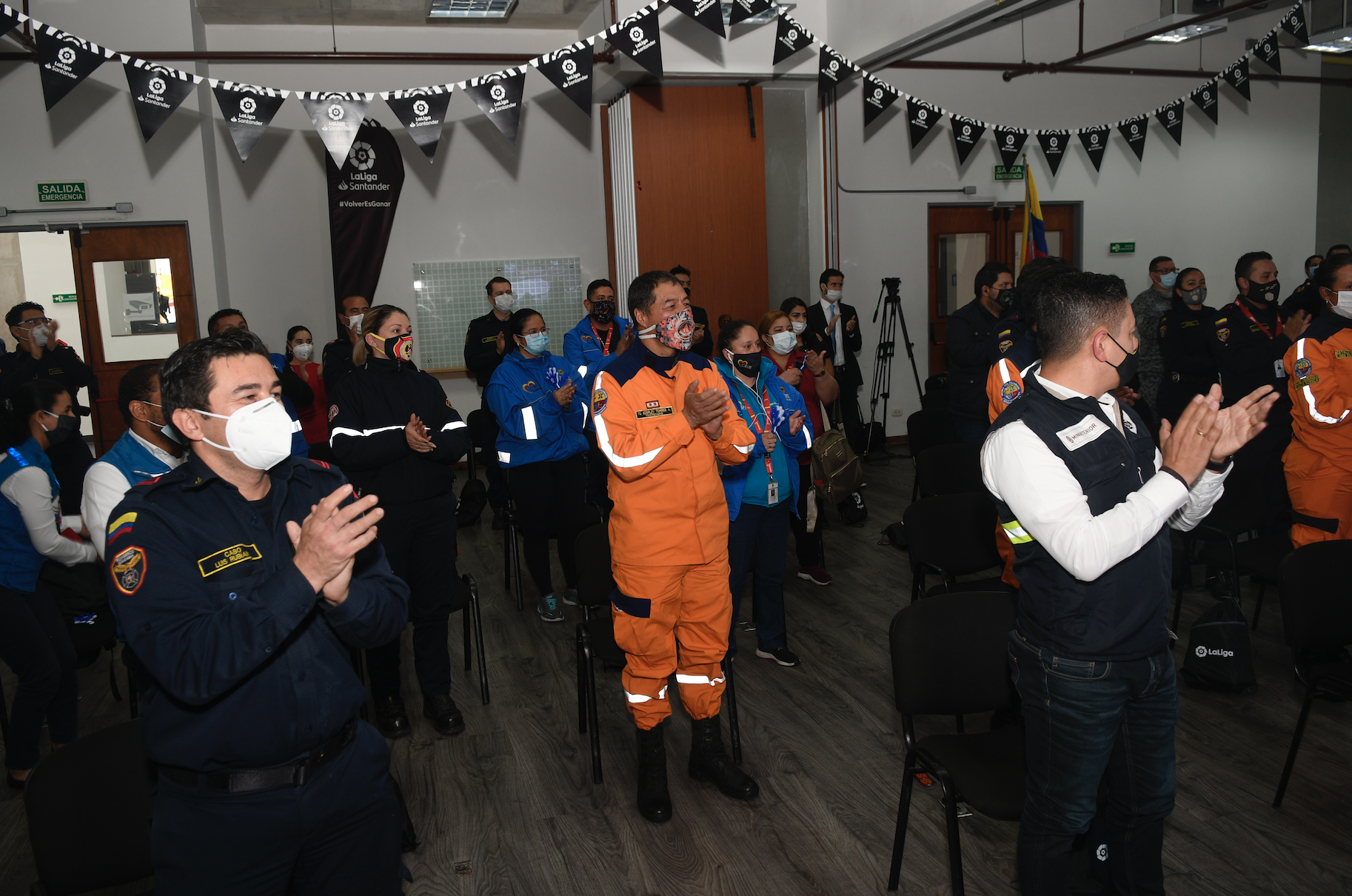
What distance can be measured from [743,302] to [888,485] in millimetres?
2161

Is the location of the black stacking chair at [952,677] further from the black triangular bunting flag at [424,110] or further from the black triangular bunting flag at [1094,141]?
the black triangular bunting flag at [1094,141]

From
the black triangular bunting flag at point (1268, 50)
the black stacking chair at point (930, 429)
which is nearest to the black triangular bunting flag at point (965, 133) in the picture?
the black triangular bunting flag at point (1268, 50)

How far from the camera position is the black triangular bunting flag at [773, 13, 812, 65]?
274 inches

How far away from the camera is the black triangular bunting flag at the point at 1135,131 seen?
9.47m

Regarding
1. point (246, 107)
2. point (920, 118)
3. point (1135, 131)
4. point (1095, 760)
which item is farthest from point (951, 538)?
point (1135, 131)

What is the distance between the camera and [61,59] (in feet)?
17.5

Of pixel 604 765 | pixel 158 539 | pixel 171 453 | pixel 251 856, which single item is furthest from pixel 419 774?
pixel 158 539

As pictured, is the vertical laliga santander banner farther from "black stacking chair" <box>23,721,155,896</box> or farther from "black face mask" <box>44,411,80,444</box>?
"black stacking chair" <box>23,721,155,896</box>

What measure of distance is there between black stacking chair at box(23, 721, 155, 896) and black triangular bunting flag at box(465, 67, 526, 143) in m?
4.93

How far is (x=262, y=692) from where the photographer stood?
1.57 m

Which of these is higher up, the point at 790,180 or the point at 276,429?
the point at 790,180

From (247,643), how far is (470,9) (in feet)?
26.5

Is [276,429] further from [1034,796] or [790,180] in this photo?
[790,180]

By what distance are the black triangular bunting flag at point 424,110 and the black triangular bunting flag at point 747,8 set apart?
223cm
